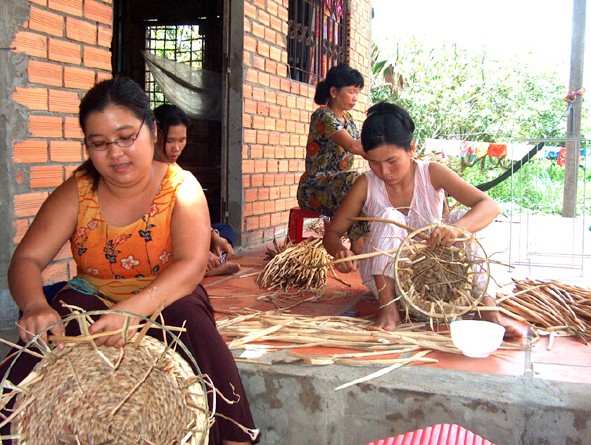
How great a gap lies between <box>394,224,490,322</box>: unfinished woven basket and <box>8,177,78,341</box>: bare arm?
135 centimetres

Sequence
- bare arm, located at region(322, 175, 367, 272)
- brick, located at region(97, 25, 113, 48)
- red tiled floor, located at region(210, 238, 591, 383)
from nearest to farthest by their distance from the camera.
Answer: red tiled floor, located at region(210, 238, 591, 383), bare arm, located at region(322, 175, 367, 272), brick, located at region(97, 25, 113, 48)

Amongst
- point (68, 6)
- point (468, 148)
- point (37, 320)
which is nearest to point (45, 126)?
point (68, 6)

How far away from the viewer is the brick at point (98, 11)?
3384 mm

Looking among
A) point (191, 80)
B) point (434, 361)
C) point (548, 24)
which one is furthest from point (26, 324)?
point (548, 24)

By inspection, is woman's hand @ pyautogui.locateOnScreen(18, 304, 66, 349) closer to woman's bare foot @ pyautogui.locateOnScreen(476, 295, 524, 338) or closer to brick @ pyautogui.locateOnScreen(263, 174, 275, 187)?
woman's bare foot @ pyautogui.locateOnScreen(476, 295, 524, 338)

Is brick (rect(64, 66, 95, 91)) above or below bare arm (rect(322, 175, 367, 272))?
above

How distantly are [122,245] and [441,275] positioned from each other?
139 centimetres

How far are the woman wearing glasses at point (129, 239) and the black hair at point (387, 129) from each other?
0.99 meters

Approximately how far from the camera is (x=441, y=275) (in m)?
2.79

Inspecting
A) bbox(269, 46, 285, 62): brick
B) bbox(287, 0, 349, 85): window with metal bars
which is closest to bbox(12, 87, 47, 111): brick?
bbox(269, 46, 285, 62): brick

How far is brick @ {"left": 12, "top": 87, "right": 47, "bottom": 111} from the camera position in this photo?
2939 mm

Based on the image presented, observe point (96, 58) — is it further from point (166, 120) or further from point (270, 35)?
point (270, 35)

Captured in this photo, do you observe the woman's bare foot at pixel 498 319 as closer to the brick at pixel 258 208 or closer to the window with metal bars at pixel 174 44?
the brick at pixel 258 208

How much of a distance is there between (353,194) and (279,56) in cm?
309
